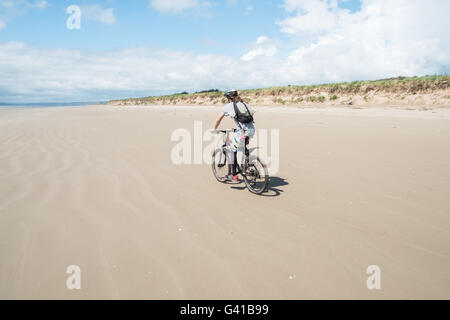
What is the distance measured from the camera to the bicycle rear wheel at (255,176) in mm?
4980

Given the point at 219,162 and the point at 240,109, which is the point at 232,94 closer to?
the point at 240,109

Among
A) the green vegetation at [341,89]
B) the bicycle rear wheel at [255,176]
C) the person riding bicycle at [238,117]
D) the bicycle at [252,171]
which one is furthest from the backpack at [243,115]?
the green vegetation at [341,89]

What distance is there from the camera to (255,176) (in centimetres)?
512

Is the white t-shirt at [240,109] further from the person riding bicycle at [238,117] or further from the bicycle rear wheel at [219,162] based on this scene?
the bicycle rear wheel at [219,162]

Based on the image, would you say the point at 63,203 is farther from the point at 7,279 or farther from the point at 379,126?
the point at 379,126

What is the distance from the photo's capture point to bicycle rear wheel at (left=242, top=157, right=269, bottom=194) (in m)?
4.98

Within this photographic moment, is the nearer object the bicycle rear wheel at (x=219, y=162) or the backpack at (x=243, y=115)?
the backpack at (x=243, y=115)

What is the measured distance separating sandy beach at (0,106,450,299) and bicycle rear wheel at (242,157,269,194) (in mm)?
210

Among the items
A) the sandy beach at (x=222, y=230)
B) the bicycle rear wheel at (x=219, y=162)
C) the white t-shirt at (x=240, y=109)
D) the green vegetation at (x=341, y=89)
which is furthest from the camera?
the green vegetation at (x=341, y=89)

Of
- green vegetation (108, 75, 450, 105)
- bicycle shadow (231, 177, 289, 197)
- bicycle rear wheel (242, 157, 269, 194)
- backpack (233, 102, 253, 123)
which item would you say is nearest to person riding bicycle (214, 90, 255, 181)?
backpack (233, 102, 253, 123)

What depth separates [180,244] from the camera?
3367 mm

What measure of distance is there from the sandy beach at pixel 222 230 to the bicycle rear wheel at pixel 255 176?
210 mm
